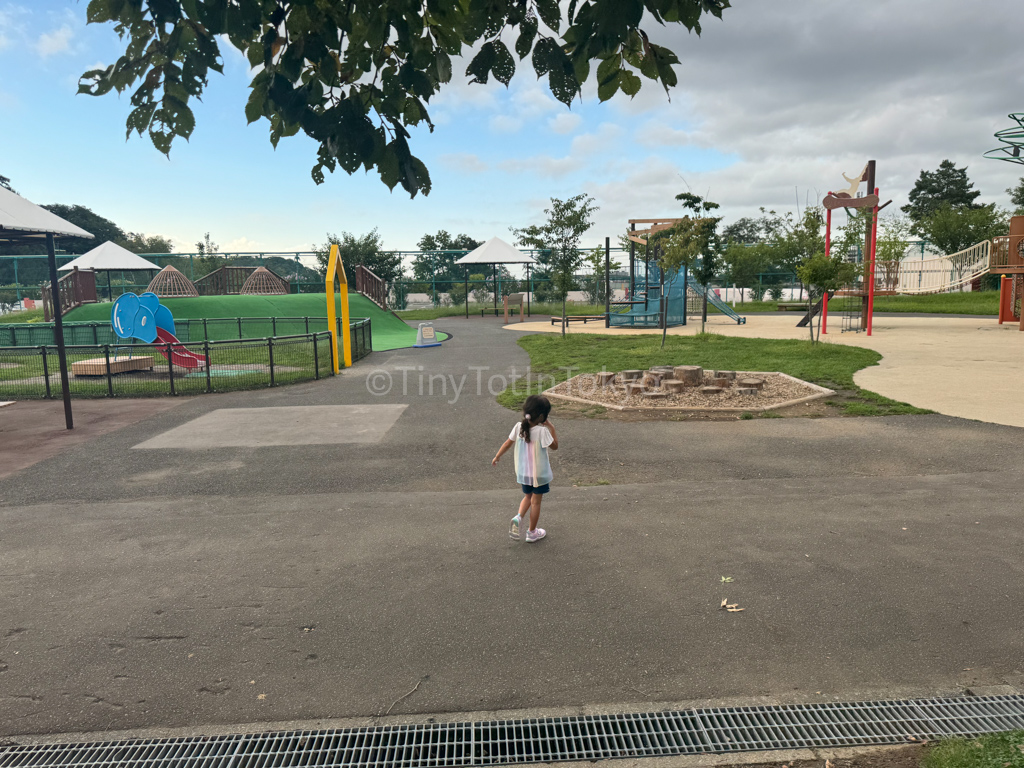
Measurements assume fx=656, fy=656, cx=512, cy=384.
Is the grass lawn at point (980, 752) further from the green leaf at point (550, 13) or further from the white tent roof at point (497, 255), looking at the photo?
the white tent roof at point (497, 255)

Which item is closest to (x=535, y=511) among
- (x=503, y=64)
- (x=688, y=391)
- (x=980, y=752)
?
(x=980, y=752)

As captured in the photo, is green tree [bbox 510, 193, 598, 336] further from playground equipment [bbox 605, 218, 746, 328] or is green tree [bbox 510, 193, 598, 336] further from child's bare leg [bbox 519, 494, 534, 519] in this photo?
child's bare leg [bbox 519, 494, 534, 519]

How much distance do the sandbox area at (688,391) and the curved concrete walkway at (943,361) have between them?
62.7 inches

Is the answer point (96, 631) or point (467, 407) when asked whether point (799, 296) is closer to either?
point (467, 407)

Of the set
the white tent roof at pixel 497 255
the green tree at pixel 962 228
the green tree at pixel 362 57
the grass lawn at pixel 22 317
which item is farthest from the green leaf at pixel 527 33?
the green tree at pixel 962 228

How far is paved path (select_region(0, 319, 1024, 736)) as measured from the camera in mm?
3379

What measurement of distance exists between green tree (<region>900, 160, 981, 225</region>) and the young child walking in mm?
77593

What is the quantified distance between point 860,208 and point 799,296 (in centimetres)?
2528

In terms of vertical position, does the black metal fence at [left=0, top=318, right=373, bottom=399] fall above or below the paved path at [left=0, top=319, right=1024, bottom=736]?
above

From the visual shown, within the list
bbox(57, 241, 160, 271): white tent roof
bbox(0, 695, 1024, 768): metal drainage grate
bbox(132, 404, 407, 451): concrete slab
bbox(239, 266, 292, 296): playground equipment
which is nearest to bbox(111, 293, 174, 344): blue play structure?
bbox(132, 404, 407, 451): concrete slab

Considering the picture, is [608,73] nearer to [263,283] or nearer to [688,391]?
[688,391]

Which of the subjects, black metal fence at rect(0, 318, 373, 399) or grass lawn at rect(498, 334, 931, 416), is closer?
grass lawn at rect(498, 334, 931, 416)

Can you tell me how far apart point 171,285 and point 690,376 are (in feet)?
87.1

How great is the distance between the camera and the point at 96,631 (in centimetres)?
396
